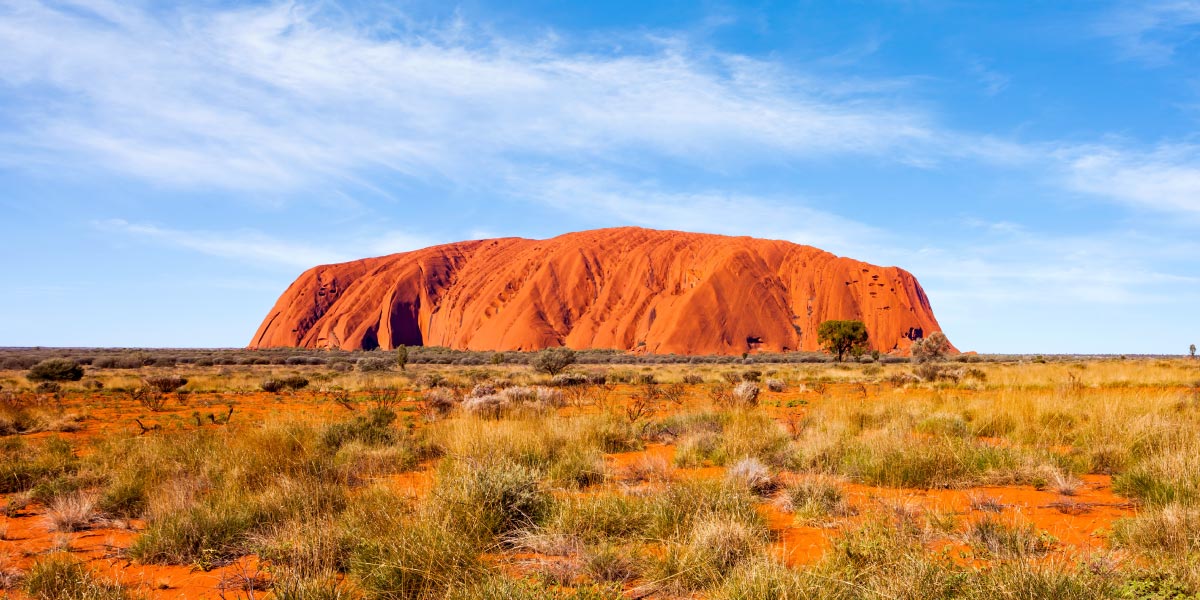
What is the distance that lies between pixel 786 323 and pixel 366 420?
75.4m

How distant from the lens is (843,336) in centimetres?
4984

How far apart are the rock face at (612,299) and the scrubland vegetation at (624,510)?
222 feet

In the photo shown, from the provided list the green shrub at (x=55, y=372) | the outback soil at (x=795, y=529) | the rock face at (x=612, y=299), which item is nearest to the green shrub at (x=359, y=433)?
the outback soil at (x=795, y=529)

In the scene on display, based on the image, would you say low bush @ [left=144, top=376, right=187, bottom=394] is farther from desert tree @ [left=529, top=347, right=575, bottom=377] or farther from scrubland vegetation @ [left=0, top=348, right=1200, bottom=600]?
desert tree @ [left=529, top=347, right=575, bottom=377]

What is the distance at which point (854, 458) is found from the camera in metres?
6.69

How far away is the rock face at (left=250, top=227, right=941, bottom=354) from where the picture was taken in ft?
260

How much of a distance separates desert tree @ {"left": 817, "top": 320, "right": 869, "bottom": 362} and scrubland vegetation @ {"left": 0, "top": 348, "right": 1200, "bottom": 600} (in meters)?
41.5

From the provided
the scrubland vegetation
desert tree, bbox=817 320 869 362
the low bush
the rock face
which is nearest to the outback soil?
the scrubland vegetation

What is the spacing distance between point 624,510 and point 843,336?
4916cm

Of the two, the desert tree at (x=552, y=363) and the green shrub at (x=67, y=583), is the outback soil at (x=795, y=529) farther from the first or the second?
the desert tree at (x=552, y=363)

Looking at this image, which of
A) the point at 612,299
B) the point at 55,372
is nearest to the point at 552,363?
the point at 55,372

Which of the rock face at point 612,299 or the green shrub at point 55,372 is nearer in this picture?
the green shrub at point 55,372

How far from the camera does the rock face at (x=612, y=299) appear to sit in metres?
79.2

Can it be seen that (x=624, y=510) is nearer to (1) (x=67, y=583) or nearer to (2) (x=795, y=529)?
(2) (x=795, y=529)
